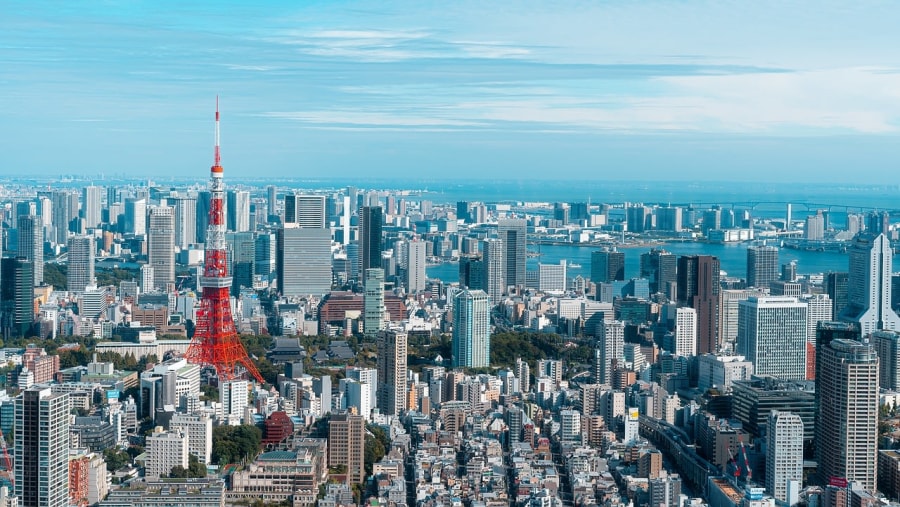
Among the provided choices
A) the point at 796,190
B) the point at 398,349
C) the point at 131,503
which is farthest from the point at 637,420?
the point at 796,190

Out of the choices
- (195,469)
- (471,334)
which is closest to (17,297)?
(471,334)

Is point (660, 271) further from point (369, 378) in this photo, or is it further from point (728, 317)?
point (369, 378)

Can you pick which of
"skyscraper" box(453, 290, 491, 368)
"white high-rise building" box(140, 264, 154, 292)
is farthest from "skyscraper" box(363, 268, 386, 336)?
"white high-rise building" box(140, 264, 154, 292)

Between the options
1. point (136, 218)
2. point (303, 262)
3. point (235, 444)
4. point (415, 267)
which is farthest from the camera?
point (136, 218)

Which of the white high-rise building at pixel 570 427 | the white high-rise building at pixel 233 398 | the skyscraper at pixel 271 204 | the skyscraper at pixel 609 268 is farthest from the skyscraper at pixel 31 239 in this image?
the white high-rise building at pixel 570 427

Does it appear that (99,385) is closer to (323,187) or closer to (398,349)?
(398,349)

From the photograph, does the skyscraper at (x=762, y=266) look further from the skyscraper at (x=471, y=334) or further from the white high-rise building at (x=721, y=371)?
the white high-rise building at (x=721, y=371)
